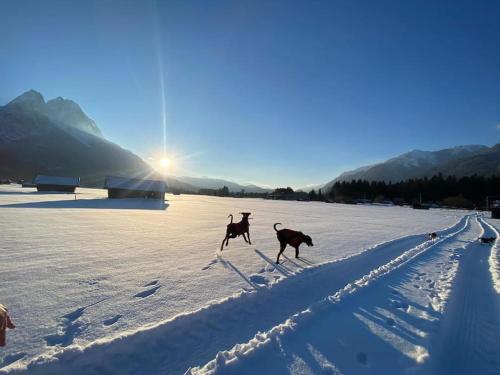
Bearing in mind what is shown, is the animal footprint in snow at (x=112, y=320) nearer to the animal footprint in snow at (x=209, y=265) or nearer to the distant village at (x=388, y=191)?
the animal footprint in snow at (x=209, y=265)

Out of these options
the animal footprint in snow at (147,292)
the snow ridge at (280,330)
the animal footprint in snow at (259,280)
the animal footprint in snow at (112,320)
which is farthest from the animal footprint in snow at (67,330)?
Answer: the animal footprint in snow at (259,280)

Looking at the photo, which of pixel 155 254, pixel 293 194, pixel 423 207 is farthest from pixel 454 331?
pixel 293 194

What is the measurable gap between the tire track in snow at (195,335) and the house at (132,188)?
2010 inches

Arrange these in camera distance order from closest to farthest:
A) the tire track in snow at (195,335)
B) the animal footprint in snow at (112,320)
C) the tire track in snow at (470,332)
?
the tire track in snow at (195,335)
the tire track in snow at (470,332)
the animal footprint in snow at (112,320)

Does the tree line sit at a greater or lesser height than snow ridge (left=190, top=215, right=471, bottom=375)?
greater

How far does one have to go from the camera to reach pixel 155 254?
8906 mm

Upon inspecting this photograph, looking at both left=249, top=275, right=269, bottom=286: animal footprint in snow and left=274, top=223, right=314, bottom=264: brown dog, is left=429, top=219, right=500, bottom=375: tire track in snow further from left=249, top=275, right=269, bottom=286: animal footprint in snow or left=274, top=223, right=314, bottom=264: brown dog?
left=274, top=223, right=314, bottom=264: brown dog

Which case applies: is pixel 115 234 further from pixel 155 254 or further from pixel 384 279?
pixel 384 279

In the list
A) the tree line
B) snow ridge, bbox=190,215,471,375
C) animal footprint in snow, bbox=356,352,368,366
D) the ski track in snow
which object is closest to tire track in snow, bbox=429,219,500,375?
the ski track in snow

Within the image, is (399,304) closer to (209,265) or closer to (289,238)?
(289,238)

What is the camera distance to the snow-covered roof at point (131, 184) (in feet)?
161

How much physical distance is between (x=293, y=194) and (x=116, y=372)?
118941mm

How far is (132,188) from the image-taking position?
5094 cm

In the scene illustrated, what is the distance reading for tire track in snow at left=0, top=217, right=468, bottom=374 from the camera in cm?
330
